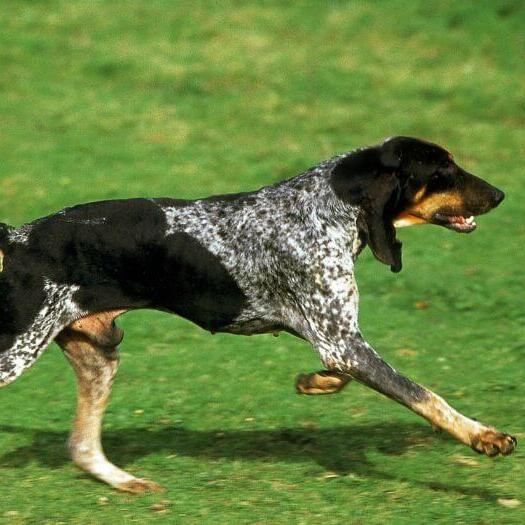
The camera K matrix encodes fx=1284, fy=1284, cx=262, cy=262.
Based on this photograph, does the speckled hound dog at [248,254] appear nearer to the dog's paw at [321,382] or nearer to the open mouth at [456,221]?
the open mouth at [456,221]

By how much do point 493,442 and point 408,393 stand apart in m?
0.56

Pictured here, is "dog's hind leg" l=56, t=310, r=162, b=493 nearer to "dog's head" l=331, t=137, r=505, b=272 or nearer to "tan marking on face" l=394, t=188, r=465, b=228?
"dog's head" l=331, t=137, r=505, b=272

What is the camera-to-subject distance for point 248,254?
7.30 meters

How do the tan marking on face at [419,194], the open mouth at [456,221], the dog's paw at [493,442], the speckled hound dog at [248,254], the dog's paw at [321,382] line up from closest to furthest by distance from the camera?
the dog's paw at [493,442] < the speckled hound dog at [248,254] < the tan marking on face at [419,194] < the open mouth at [456,221] < the dog's paw at [321,382]

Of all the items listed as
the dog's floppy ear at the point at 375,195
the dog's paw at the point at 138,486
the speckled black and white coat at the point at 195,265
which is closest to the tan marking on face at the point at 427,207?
the dog's floppy ear at the point at 375,195

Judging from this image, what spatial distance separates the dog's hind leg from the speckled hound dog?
73mm

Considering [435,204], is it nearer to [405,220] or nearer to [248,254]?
[405,220]

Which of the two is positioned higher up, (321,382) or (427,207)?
(427,207)

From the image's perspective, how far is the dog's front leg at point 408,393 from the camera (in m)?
6.70

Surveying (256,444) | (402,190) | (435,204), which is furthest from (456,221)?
(256,444)

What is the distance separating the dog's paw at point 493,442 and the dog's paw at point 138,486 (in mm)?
1954

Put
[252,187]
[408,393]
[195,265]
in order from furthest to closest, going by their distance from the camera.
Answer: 1. [252,187]
2. [195,265]
3. [408,393]

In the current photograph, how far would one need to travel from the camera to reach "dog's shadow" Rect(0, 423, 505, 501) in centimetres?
812

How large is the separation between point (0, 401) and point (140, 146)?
8755 millimetres
